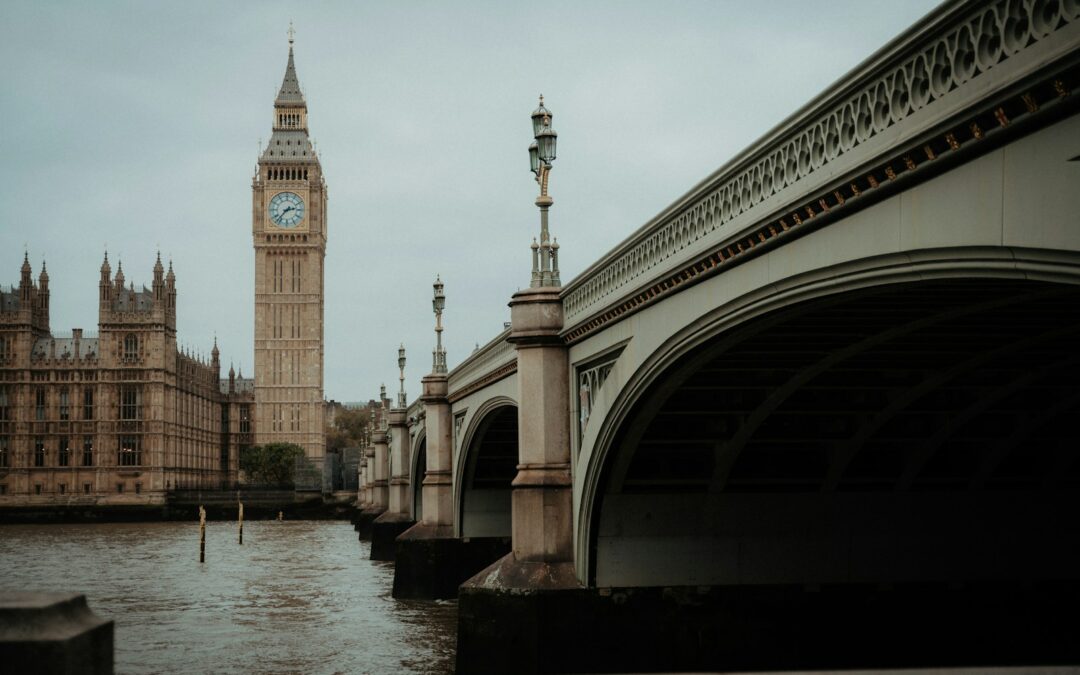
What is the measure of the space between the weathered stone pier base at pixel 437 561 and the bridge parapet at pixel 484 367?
11.2 feet

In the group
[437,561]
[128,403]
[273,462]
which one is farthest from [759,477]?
[273,462]

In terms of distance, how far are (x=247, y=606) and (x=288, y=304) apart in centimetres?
10471

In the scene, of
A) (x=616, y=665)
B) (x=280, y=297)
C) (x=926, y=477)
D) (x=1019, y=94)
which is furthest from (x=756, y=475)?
(x=280, y=297)

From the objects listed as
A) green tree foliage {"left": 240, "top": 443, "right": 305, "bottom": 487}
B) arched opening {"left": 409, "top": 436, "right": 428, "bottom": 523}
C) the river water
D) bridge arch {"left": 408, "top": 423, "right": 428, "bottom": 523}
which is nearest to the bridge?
the river water

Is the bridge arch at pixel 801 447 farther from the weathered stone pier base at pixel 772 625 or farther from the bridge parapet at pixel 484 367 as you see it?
the bridge parapet at pixel 484 367

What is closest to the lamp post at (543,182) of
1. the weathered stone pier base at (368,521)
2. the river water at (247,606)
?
the river water at (247,606)

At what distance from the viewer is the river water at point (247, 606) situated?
21812 millimetres

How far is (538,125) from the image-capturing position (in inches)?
651

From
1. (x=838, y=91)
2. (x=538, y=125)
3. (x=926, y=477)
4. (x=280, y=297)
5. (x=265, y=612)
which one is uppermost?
(x=280, y=297)

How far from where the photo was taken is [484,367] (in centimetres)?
2467

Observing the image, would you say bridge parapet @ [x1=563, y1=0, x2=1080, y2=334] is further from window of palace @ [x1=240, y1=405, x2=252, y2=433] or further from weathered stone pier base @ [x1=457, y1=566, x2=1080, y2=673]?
window of palace @ [x1=240, y1=405, x2=252, y2=433]

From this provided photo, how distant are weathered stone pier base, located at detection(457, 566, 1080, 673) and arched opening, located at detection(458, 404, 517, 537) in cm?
1359

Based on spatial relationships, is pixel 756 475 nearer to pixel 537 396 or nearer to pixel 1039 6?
pixel 537 396

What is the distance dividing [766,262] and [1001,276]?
3.45 metres
